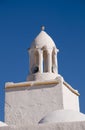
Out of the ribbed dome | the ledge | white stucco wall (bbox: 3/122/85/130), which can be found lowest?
white stucco wall (bbox: 3/122/85/130)

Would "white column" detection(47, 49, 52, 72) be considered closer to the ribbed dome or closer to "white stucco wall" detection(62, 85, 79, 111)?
the ribbed dome

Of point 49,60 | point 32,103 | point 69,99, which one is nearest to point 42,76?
point 49,60

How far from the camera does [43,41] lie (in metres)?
15.6

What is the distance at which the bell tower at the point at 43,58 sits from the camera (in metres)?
15.0

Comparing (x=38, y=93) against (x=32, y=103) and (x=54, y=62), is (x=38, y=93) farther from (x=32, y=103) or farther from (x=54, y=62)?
(x=54, y=62)

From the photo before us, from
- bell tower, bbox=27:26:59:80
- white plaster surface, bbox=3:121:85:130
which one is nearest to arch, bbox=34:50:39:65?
bell tower, bbox=27:26:59:80

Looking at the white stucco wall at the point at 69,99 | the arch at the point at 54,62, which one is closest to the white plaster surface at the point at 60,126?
the white stucco wall at the point at 69,99

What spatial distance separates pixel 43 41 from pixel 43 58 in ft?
2.30

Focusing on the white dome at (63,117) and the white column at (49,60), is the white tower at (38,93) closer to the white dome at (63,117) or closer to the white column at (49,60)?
the white column at (49,60)

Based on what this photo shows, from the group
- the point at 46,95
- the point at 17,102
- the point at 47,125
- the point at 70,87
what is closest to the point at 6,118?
the point at 17,102

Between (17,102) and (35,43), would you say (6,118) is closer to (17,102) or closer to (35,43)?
(17,102)

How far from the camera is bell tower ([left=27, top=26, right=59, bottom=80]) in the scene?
1499cm

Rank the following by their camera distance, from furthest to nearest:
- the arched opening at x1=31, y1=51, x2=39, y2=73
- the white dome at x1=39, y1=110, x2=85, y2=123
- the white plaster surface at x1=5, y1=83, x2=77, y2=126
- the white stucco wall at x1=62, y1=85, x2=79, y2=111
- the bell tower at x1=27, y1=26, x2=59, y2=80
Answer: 1. the arched opening at x1=31, y1=51, x2=39, y2=73
2. the bell tower at x1=27, y1=26, x2=59, y2=80
3. the white stucco wall at x1=62, y1=85, x2=79, y2=111
4. the white plaster surface at x1=5, y1=83, x2=77, y2=126
5. the white dome at x1=39, y1=110, x2=85, y2=123

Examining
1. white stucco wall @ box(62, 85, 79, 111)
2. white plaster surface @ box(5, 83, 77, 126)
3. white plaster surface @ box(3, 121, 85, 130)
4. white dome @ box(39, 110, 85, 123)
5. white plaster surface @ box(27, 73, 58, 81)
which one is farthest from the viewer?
white plaster surface @ box(27, 73, 58, 81)
